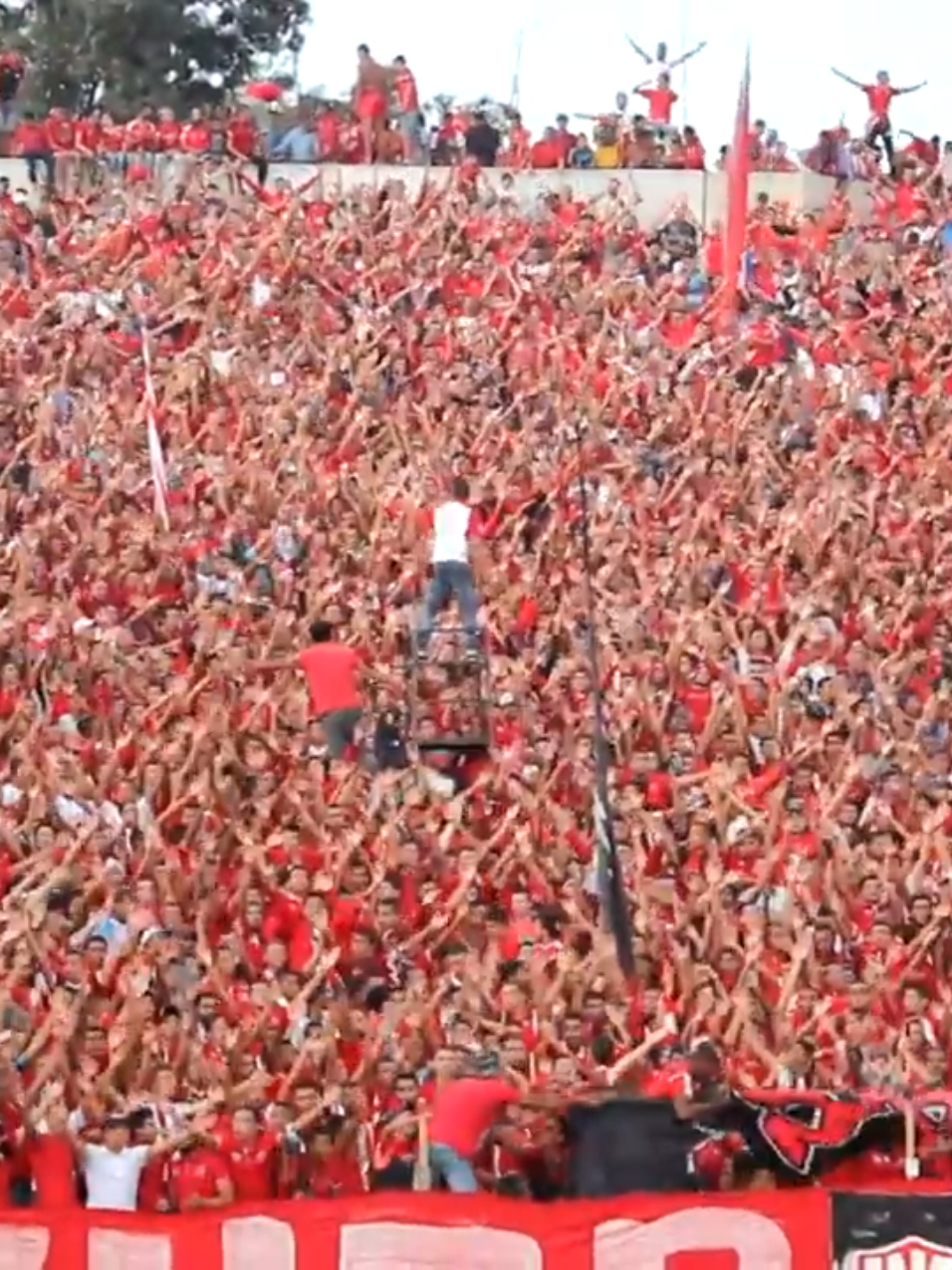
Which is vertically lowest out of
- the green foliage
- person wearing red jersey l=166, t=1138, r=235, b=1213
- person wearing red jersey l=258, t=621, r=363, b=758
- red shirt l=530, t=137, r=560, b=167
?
person wearing red jersey l=166, t=1138, r=235, b=1213

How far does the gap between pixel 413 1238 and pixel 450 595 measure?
8.01 m

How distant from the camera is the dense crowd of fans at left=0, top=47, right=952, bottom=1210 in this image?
11109mm

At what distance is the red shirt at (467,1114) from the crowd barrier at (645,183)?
58.4 ft

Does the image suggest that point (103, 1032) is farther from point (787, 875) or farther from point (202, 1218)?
point (787, 875)

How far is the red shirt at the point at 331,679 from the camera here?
1521 centimetres

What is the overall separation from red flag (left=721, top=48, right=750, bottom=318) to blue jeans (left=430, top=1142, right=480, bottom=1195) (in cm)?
1314

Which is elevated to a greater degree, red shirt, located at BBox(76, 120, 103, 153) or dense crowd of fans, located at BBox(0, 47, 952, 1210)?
red shirt, located at BBox(76, 120, 103, 153)

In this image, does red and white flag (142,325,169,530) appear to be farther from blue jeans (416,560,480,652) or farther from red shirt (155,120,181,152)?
red shirt (155,120,181,152)

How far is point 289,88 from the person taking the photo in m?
42.8

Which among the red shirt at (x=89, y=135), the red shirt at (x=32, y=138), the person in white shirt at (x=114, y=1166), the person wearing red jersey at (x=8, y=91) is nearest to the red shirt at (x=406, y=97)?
the red shirt at (x=89, y=135)

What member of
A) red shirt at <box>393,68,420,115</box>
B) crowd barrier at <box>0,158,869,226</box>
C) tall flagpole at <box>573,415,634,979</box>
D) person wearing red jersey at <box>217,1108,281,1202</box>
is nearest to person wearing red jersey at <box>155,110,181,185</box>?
crowd barrier at <box>0,158,869,226</box>

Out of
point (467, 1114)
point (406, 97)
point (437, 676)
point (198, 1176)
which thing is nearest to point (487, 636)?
point (437, 676)

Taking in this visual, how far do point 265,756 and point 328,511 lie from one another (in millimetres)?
4307

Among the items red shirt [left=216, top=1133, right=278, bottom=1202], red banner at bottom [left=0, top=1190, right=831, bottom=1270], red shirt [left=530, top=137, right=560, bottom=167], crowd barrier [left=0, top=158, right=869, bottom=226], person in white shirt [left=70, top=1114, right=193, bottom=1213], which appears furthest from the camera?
red shirt [left=530, top=137, right=560, bottom=167]
